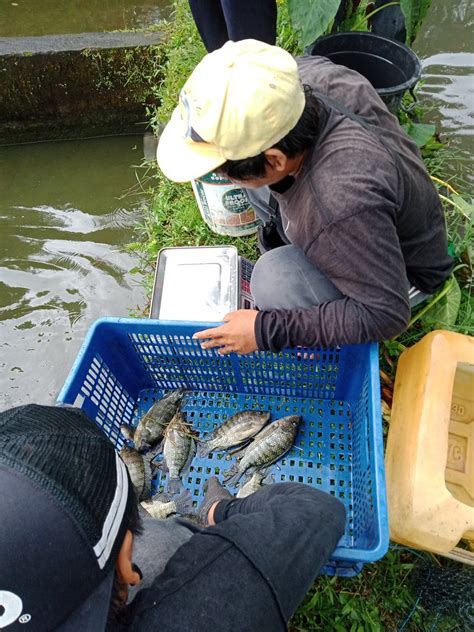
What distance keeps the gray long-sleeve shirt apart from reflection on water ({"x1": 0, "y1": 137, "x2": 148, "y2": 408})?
2.27 meters

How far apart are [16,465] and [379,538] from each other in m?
1.24

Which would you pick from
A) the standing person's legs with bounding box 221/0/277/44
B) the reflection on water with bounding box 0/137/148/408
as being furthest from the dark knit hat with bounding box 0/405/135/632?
the standing person's legs with bounding box 221/0/277/44

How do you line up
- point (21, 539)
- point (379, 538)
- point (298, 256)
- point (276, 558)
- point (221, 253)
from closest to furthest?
point (21, 539)
point (276, 558)
point (379, 538)
point (298, 256)
point (221, 253)

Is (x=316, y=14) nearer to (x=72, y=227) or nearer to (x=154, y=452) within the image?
(x=154, y=452)

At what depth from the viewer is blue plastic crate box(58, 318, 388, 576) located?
2100mm

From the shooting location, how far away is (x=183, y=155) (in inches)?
68.4

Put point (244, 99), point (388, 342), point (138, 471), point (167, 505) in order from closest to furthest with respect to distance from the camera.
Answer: point (244, 99), point (167, 505), point (138, 471), point (388, 342)

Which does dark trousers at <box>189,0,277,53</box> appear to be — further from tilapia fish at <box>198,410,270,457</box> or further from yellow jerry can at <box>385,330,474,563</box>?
tilapia fish at <box>198,410,270,457</box>

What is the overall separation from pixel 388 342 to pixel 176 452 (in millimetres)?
1420

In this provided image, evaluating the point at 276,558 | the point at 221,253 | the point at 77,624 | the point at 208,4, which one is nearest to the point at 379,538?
the point at 276,558

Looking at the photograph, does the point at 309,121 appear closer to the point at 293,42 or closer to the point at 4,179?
the point at 293,42

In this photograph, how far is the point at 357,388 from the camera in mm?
2254

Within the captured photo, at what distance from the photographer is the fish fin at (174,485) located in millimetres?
2355

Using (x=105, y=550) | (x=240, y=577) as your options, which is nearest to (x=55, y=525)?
(x=105, y=550)
